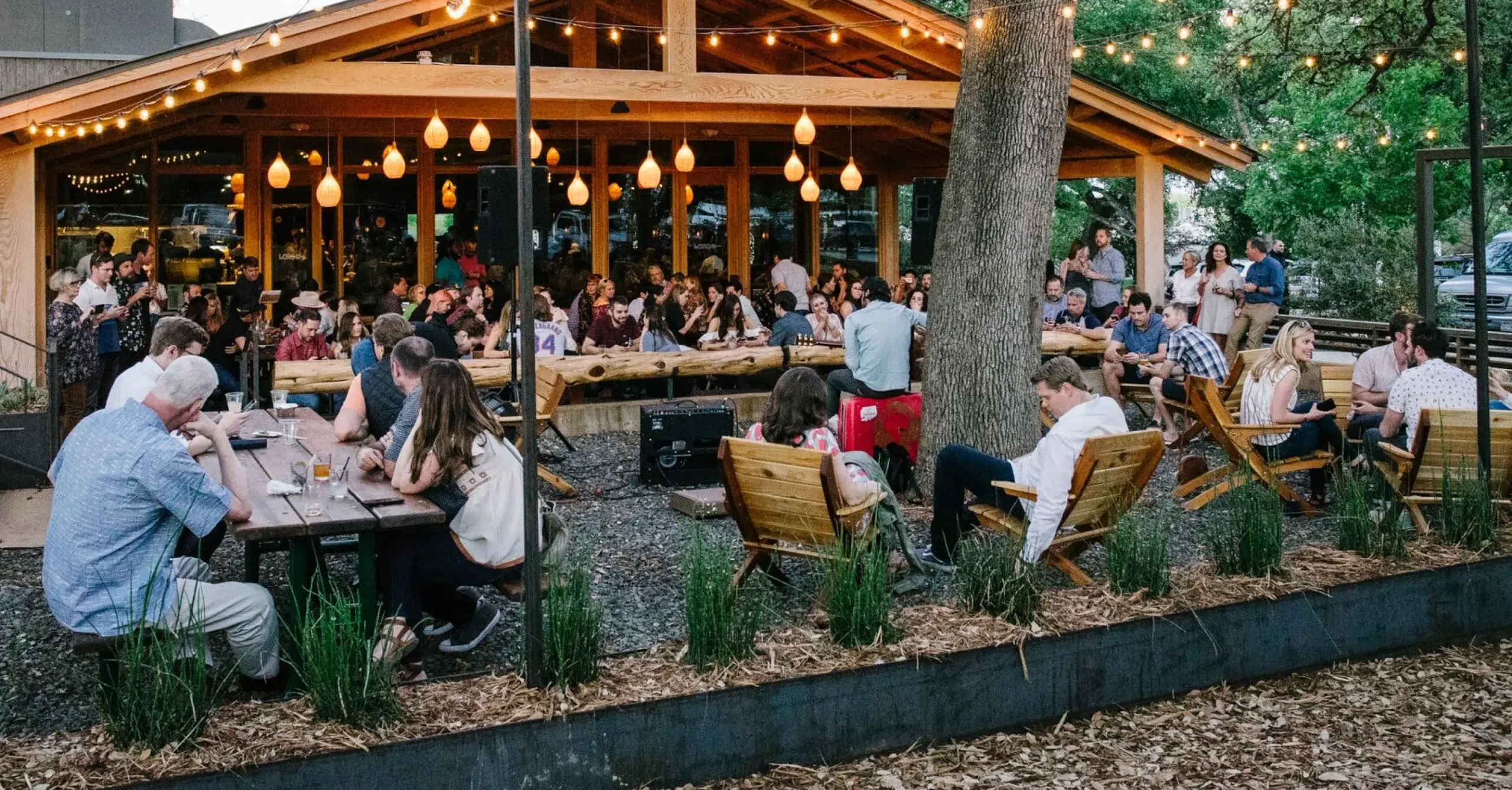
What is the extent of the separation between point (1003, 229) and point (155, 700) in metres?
5.01

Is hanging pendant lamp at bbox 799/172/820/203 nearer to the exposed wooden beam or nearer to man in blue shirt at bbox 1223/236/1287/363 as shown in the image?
the exposed wooden beam

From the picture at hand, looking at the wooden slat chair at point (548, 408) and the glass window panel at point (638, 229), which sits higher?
the glass window panel at point (638, 229)

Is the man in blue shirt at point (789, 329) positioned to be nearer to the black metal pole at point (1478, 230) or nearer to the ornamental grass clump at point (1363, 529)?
the black metal pole at point (1478, 230)

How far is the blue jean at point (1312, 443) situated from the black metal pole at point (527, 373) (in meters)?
4.66

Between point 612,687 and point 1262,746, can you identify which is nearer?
point 612,687

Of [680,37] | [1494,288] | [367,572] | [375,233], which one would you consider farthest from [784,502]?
[1494,288]

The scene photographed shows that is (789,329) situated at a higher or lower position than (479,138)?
lower

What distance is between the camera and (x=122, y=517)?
4.17m

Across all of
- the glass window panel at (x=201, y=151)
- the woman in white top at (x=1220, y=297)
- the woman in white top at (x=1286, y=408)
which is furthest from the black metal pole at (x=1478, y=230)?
the glass window panel at (x=201, y=151)

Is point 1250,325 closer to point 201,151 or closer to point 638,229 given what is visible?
point 638,229

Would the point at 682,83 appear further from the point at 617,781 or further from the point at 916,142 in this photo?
the point at 617,781

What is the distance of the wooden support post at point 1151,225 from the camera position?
14219 mm

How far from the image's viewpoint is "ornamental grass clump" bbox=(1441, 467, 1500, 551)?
590 cm

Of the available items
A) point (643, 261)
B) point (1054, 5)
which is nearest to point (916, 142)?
point (643, 261)
